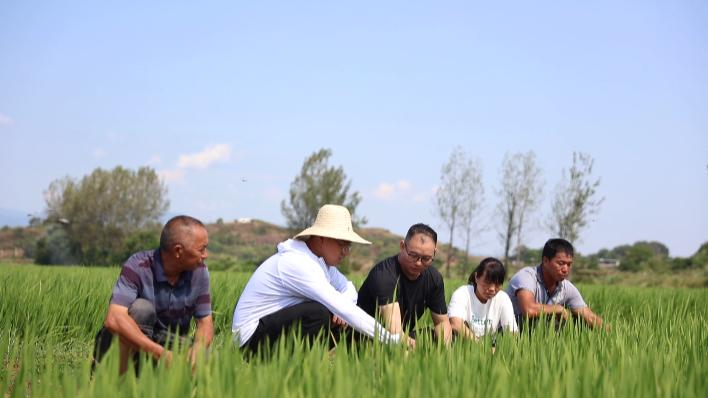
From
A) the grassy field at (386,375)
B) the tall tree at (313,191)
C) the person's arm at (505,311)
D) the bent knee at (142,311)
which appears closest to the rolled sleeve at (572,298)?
the person's arm at (505,311)

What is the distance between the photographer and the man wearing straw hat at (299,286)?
13.7 feet

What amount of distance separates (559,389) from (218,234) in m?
45.5

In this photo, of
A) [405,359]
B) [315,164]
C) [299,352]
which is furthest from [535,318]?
[315,164]

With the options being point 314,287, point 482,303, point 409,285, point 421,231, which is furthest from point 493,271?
point 314,287

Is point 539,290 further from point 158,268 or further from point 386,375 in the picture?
point 386,375

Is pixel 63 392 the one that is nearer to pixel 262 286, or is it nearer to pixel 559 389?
pixel 559 389

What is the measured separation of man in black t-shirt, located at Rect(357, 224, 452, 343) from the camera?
4.40 meters

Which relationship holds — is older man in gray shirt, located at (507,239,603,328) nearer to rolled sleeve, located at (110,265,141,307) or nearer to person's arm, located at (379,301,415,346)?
person's arm, located at (379,301,415,346)

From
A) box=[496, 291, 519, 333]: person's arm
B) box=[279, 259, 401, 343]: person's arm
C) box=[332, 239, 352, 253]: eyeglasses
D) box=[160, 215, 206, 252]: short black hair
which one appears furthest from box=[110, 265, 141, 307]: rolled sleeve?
box=[496, 291, 519, 333]: person's arm

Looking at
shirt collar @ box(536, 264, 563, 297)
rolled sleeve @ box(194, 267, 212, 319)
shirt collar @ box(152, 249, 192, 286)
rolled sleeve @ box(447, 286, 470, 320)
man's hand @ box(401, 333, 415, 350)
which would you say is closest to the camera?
man's hand @ box(401, 333, 415, 350)

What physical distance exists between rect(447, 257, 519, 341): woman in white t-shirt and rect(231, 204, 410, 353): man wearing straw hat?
1.15 m

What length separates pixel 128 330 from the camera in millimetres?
3432

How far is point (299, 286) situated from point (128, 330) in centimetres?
110

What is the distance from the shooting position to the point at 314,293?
4.21m
